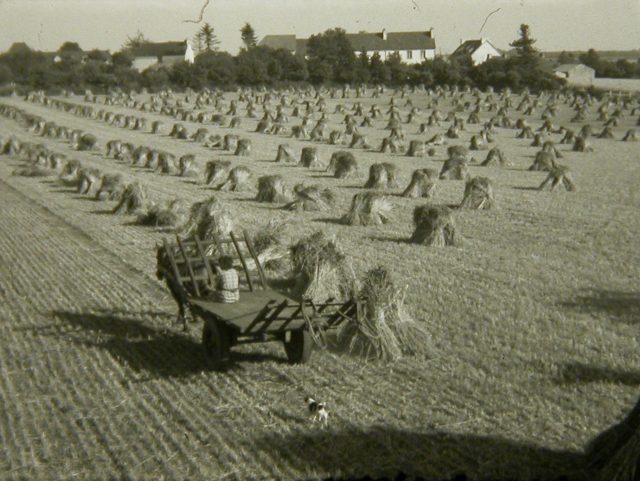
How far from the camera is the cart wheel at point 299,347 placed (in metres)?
10.0

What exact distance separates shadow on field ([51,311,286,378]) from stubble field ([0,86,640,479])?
4 cm

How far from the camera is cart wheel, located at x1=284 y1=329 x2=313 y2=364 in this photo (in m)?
10.0

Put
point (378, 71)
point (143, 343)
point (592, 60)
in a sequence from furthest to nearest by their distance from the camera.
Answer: point (592, 60)
point (378, 71)
point (143, 343)

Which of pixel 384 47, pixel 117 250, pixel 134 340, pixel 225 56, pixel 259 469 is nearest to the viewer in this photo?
pixel 259 469

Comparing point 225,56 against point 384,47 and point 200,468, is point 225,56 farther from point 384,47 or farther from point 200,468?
A: point 200,468

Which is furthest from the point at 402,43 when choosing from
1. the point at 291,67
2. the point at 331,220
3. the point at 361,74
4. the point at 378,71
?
the point at 331,220

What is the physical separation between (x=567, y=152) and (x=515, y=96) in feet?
113

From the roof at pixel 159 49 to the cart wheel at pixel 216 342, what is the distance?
4296 inches

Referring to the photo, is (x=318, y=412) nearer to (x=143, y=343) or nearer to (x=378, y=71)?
(x=143, y=343)

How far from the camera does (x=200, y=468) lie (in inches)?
299

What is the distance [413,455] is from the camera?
7.72 m

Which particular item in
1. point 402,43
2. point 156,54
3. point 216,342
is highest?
point 402,43

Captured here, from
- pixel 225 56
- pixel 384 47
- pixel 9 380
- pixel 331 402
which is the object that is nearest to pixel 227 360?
pixel 331 402

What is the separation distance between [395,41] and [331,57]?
2993 centimetres
